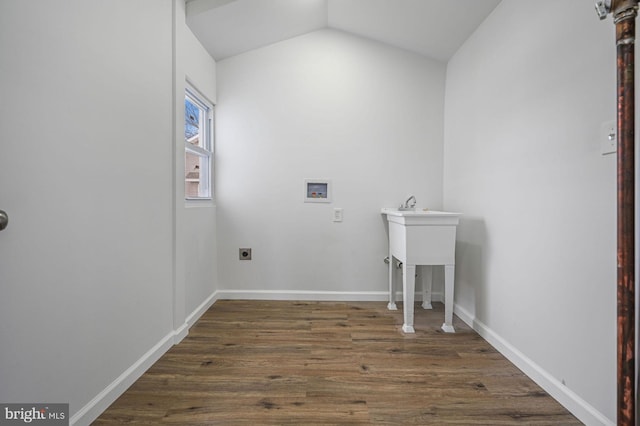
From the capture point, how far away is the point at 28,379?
95cm

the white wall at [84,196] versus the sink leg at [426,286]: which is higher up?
the white wall at [84,196]

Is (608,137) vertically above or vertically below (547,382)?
above

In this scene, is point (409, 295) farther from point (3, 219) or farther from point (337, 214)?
point (3, 219)

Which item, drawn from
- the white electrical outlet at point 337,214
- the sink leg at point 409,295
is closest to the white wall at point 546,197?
the sink leg at point 409,295

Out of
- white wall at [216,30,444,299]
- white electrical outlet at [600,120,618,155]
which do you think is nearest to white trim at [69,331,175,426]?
white wall at [216,30,444,299]

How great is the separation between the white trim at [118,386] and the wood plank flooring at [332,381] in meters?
0.03

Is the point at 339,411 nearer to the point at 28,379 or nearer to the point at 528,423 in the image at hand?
the point at 528,423

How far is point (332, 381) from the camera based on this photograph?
1457 millimetres

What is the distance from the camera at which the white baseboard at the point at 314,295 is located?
2652 millimetres

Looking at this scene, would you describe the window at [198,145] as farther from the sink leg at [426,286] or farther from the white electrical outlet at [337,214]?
the sink leg at [426,286]

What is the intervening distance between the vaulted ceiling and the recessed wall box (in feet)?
4.17

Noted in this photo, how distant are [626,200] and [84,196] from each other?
190 cm

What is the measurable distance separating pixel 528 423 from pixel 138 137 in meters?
2.18

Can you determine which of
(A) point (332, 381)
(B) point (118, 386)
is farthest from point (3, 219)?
(A) point (332, 381)
